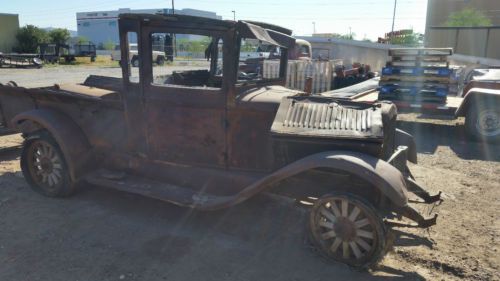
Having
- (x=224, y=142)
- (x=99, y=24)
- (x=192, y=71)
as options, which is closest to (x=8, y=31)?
(x=192, y=71)

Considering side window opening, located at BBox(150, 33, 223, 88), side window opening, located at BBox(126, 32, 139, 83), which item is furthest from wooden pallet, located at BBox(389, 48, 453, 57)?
side window opening, located at BBox(126, 32, 139, 83)

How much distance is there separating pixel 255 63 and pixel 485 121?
220 inches

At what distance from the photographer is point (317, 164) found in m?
3.14

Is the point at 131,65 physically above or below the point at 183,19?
below

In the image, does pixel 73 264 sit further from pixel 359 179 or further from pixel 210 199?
pixel 359 179

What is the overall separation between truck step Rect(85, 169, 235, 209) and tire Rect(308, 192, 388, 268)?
2.63ft

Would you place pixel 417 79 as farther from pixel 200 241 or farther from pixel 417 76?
pixel 200 241

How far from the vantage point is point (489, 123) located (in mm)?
7641

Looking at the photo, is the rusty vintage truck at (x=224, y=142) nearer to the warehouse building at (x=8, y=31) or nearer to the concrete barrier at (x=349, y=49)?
the concrete barrier at (x=349, y=49)

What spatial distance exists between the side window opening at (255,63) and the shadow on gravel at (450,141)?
12.1 ft

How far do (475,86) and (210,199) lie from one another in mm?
7505

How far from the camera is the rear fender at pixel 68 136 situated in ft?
14.2

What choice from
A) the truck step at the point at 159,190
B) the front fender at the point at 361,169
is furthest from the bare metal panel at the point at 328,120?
the truck step at the point at 159,190

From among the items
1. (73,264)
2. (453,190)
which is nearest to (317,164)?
(73,264)
